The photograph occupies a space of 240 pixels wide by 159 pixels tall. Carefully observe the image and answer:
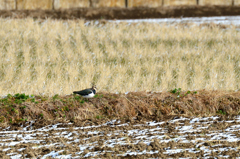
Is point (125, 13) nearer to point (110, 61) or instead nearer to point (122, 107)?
point (110, 61)

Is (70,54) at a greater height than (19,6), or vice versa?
(19,6)

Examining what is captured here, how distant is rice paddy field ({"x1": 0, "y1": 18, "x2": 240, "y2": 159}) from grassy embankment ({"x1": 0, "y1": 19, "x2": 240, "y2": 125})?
3cm

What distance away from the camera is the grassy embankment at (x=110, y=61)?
23.9ft

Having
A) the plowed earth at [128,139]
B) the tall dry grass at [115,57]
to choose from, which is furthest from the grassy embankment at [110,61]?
the plowed earth at [128,139]

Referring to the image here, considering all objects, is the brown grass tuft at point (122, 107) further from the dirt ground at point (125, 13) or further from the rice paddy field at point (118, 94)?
the dirt ground at point (125, 13)

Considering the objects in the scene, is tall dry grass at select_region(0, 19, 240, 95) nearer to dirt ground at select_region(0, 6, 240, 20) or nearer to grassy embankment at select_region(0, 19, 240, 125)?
grassy embankment at select_region(0, 19, 240, 125)

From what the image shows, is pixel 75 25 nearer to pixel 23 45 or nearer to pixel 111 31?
pixel 111 31

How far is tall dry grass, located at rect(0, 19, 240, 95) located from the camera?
28.2 ft

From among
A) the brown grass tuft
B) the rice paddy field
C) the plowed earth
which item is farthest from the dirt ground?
the plowed earth

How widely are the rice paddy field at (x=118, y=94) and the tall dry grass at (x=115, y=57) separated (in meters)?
0.04

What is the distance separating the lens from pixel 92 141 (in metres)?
5.54

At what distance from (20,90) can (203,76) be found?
4.70 metres

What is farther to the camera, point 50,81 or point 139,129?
point 50,81

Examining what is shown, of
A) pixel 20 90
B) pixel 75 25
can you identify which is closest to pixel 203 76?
pixel 20 90
